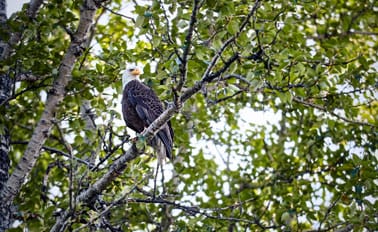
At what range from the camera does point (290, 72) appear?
5582 mm

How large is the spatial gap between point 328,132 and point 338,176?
0.63 metres

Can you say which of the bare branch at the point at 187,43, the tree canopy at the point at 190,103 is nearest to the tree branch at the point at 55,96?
the tree canopy at the point at 190,103

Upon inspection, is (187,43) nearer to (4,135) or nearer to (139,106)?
(4,135)

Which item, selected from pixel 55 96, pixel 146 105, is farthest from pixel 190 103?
pixel 55 96

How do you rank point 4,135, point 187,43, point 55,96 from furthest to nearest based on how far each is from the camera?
point 4,135, point 55,96, point 187,43

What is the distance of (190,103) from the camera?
7527 millimetres

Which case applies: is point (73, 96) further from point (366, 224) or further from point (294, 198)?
point (366, 224)

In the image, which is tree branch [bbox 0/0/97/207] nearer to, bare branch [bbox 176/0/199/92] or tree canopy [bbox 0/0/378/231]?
tree canopy [bbox 0/0/378/231]

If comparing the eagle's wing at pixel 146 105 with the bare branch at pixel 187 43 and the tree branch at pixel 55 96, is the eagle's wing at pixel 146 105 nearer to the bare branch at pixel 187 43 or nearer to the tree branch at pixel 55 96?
the tree branch at pixel 55 96

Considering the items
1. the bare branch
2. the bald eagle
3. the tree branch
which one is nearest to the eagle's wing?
the bald eagle

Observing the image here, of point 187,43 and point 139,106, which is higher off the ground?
point 139,106

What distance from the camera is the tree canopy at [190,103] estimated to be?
477cm

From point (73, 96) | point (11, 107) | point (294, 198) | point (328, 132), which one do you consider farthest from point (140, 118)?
point (328, 132)

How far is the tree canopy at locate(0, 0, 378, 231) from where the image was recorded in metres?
4.77
